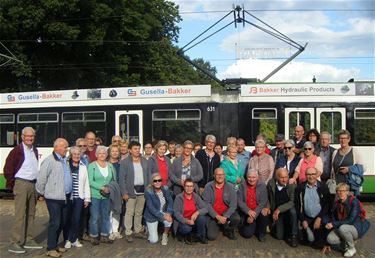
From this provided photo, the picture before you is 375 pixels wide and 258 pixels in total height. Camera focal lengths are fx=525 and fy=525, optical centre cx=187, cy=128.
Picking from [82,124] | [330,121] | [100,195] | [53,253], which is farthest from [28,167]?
[330,121]

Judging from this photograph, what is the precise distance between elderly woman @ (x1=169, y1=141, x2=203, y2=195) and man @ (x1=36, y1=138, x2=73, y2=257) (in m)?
2.25

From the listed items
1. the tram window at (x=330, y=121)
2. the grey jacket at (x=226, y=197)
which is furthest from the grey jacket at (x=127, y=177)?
the tram window at (x=330, y=121)

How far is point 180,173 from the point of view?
970cm

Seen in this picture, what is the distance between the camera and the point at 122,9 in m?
32.3

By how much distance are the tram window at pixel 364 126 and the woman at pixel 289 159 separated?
507 cm

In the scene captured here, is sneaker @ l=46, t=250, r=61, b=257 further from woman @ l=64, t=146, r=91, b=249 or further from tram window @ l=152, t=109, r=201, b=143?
tram window @ l=152, t=109, r=201, b=143

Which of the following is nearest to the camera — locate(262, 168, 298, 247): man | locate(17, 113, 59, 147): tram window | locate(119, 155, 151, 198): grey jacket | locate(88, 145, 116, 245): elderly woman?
locate(262, 168, 298, 247): man

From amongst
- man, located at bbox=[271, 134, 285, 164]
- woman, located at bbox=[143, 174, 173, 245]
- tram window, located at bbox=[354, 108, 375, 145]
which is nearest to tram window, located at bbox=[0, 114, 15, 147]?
woman, located at bbox=[143, 174, 173, 245]

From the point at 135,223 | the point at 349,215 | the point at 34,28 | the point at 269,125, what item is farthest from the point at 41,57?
the point at 349,215

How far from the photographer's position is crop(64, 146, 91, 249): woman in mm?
8547

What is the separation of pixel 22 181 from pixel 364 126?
9.19 m

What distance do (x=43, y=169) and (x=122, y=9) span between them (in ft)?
84.1

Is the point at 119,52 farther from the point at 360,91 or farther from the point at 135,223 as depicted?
the point at 135,223

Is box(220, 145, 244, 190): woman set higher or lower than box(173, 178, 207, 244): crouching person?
higher
